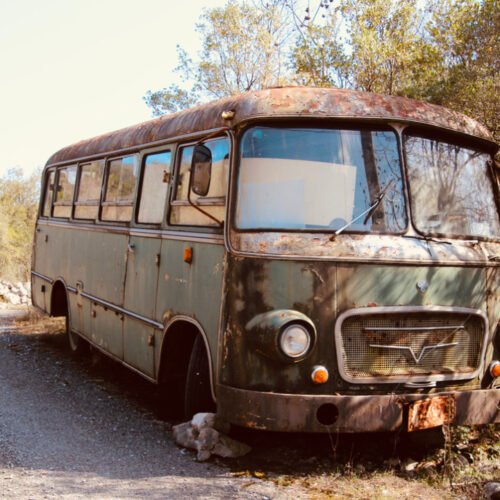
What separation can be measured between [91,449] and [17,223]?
37.0m

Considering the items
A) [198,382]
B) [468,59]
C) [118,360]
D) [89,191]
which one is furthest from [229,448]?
[468,59]

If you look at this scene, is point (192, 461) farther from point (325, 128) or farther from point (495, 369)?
point (325, 128)

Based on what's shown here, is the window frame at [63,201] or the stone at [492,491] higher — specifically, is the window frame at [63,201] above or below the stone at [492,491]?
above

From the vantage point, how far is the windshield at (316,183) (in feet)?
17.1

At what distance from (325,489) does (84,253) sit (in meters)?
4.72

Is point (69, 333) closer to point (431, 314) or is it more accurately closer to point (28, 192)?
point (431, 314)

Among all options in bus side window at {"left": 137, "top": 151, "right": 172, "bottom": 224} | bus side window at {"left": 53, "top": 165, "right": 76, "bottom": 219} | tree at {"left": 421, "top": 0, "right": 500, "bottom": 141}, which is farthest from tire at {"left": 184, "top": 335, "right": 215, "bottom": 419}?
tree at {"left": 421, "top": 0, "right": 500, "bottom": 141}

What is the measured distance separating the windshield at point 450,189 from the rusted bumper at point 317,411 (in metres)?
1.22

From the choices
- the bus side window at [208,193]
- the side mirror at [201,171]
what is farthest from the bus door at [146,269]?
the side mirror at [201,171]

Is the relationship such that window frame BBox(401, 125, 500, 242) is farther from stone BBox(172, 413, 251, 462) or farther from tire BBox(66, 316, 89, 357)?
tire BBox(66, 316, 89, 357)

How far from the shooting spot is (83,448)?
5.79 meters

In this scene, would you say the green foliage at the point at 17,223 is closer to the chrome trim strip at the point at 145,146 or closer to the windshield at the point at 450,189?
the chrome trim strip at the point at 145,146

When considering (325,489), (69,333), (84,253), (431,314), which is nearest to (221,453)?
(325,489)

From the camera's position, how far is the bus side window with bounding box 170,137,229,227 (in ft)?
18.1
